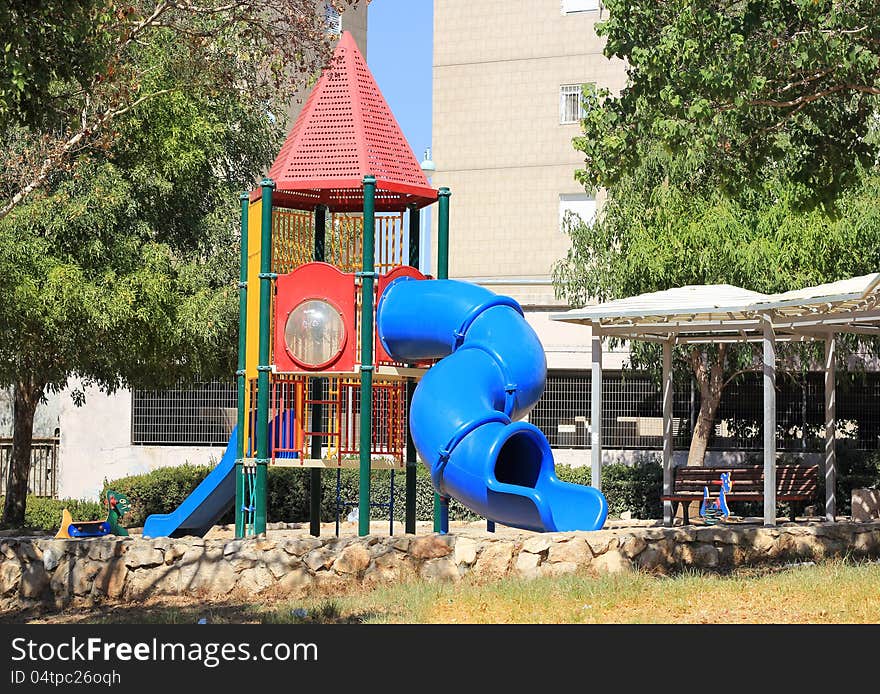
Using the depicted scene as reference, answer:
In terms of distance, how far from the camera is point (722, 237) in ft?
73.5

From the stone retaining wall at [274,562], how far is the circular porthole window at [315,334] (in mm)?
2059

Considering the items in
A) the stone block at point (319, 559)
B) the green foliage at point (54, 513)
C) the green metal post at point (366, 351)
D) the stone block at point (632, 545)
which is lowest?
the green foliage at point (54, 513)

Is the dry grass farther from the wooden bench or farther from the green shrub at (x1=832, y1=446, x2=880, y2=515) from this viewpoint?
the green shrub at (x1=832, y1=446, x2=880, y2=515)

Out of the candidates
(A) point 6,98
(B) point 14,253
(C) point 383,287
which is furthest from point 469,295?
(B) point 14,253

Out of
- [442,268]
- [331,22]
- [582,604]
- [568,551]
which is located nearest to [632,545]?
[568,551]

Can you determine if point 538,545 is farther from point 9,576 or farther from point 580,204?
point 580,204

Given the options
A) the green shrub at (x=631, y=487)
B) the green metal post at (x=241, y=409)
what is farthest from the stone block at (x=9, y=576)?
the green shrub at (x=631, y=487)

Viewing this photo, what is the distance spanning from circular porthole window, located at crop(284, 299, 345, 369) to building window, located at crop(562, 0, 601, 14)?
2038 cm

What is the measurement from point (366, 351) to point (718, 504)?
772 cm

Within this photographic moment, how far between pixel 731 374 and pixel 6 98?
691 inches

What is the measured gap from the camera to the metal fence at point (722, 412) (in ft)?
87.6

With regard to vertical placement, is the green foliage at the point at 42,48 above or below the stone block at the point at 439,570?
above

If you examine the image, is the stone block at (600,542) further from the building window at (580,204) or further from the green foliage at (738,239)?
the building window at (580,204)

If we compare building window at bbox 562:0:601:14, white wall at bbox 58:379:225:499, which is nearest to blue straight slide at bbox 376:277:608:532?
white wall at bbox 58:379:225:499
